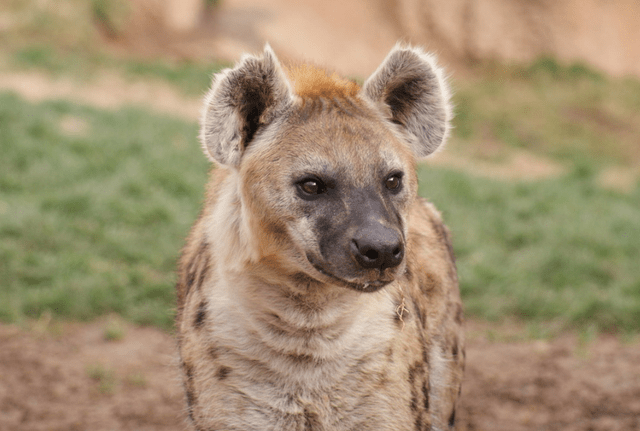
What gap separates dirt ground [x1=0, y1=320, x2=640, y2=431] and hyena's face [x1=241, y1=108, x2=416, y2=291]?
3.71ft

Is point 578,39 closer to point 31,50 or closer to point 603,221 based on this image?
point 603,221

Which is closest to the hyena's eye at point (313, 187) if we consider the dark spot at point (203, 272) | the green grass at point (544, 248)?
the dark spot at point (203, 272)

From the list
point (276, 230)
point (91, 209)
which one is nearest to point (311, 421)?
point (276, 230)

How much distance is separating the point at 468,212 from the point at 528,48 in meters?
5.80

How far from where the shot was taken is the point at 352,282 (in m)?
1.80

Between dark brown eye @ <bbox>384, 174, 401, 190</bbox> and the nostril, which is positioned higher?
dark brown eye @ <bbox>384, 174, 401, 190</bbox>

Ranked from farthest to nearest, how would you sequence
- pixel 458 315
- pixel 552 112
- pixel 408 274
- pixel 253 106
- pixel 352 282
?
1. pixel 552 112
2. pixel 458 315
3. pixel 408 274
4. pixel 253 106
5. pixel 352 282

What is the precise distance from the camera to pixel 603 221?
5.42m

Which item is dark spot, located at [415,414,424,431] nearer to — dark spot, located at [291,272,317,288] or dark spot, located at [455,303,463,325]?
dark spot, located at [291,272,317,288]

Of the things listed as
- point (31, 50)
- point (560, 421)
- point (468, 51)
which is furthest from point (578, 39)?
point (560, 421)

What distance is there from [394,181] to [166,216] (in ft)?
10.3

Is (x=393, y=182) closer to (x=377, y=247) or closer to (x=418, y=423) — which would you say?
(x=377, y=247)

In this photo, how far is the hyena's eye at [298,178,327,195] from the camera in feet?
6.15

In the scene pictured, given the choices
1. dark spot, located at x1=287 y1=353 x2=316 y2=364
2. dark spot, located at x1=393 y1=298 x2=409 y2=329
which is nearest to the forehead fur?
dark spot, located at x1=393 y1=298 x2=409 y2=329
